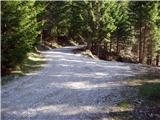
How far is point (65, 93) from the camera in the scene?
59.6ft

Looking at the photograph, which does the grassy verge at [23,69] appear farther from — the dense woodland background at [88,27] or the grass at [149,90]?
the grass at [149,90]

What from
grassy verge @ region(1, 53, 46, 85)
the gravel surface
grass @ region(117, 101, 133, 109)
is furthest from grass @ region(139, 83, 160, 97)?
grassy verge @ region(1, 53, 46, 85)

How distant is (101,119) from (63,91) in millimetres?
4716

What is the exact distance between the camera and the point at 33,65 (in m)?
27.1

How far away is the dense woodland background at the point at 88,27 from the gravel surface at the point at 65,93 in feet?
9.03

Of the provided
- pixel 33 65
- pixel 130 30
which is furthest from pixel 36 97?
pixel 130 30

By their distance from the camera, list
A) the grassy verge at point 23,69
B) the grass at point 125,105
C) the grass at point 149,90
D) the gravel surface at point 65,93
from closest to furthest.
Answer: the gravel surface at point 65,93
the grass at point 125,105
the grass at point 149,90
the grassy verge at point 23,69

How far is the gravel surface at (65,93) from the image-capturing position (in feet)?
49.7

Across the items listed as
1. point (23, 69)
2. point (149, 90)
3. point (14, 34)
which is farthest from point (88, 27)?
point (149, 90)

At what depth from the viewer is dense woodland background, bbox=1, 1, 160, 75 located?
22391 mm

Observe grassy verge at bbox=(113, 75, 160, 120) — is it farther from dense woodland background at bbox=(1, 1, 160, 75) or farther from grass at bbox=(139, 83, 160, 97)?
dense woodland background at bbox=(1, 1, 160, 75)

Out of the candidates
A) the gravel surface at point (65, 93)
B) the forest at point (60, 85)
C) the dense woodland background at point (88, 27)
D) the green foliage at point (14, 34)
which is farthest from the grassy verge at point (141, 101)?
Result: the dense woodland background at point (88, 27)

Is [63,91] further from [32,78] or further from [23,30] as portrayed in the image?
[23,30]

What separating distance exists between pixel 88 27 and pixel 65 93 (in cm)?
2455
